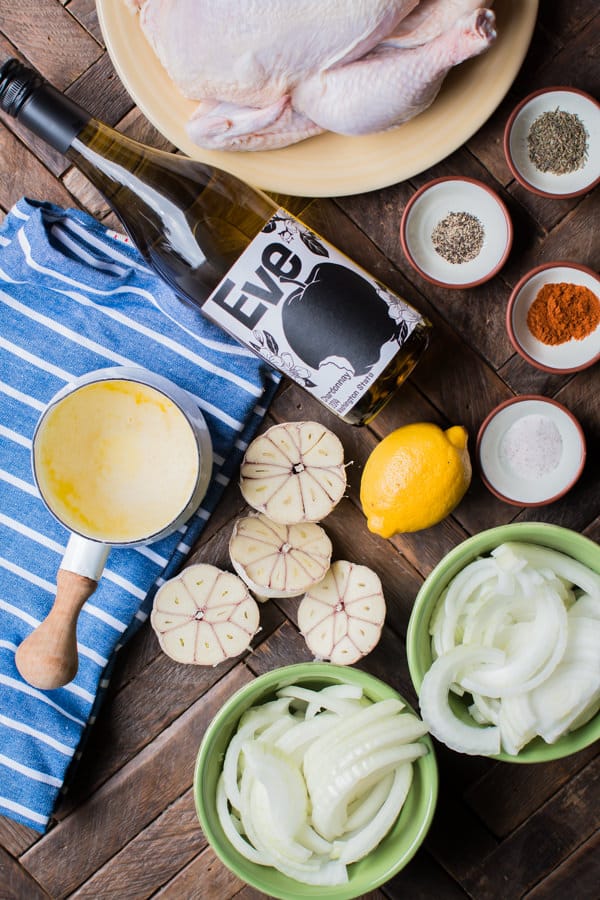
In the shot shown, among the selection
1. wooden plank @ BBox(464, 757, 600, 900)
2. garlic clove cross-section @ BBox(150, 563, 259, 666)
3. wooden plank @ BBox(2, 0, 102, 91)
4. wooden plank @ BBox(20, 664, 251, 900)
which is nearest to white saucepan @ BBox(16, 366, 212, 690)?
garlic clove cross-section @ BBox(150, 563, 259, 666)

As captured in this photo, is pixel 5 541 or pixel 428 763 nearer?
pixel 428 763

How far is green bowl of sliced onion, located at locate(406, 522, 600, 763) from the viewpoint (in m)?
0.84

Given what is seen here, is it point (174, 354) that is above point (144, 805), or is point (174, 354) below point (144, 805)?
above

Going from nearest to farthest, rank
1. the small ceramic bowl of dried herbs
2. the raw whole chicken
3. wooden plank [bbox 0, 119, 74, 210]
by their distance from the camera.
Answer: the raw whole chicken < the small ceramic bowl of dried herbs < wooden plank [bbox 0, 119, 74, 210]

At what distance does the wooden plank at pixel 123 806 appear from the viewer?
106 centimetres

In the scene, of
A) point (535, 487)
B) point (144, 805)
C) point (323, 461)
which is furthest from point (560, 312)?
point (144, 805)

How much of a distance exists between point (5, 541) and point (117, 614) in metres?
0.17

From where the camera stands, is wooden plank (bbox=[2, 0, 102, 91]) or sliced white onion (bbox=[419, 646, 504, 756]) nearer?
sliced white onion (bbox=[419, 646, 504, 756])

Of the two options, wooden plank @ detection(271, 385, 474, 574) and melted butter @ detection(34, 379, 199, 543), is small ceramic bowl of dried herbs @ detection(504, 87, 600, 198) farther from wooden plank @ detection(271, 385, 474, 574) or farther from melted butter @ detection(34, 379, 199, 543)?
melted butter @ detection(34, 379, 199, 543)

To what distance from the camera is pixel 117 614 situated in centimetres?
101

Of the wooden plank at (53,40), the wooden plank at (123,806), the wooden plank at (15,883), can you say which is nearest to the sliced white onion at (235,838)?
the wooden plank at (123,806)

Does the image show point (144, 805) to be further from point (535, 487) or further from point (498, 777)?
point (535, 487)

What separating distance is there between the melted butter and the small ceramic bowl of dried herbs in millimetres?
518

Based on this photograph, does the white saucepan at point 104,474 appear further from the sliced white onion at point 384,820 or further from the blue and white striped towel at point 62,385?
the sliced white onion at point 384,820
